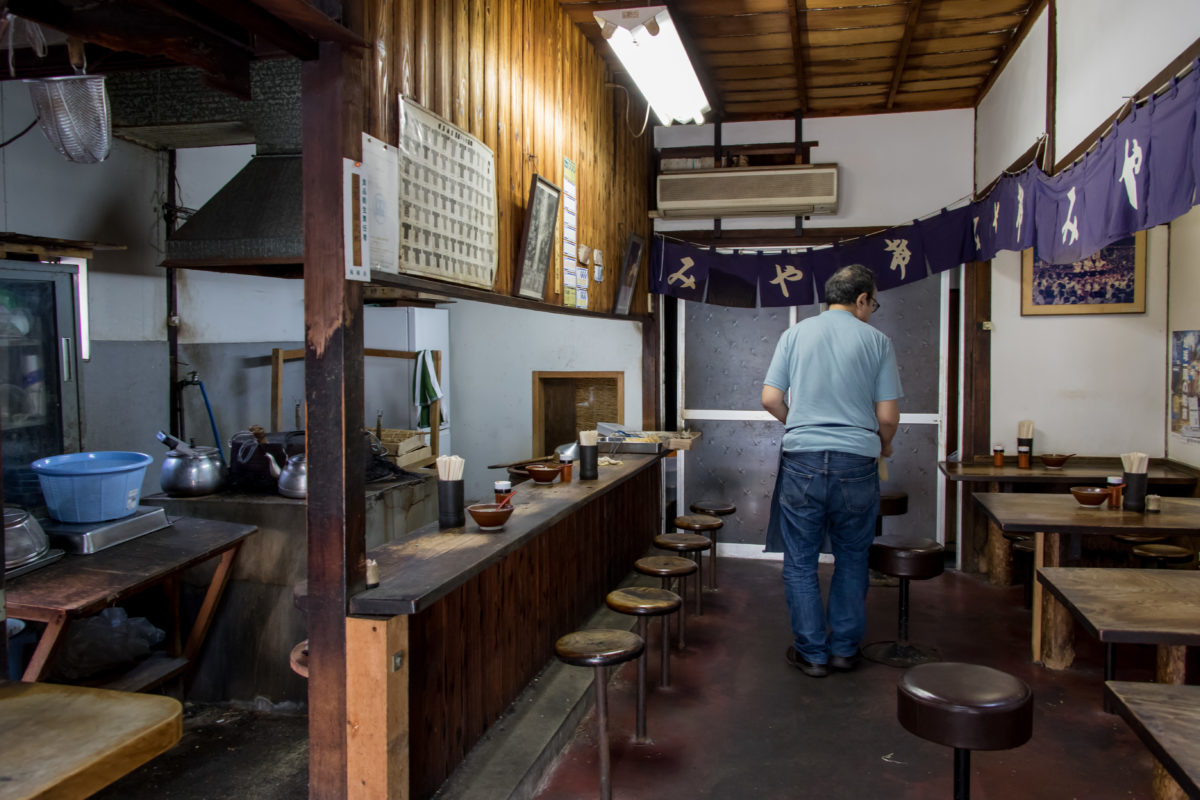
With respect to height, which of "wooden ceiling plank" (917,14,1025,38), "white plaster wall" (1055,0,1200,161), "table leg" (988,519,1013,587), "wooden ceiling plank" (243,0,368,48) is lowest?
"table leg" (988,519,1013,587)

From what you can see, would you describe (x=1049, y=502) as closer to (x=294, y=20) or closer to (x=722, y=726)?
(x=722, y=726)

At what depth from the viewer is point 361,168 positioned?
2715mm

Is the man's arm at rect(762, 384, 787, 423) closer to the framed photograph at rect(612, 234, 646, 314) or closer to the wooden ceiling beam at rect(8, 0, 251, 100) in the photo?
the framed photograph at rect(612, 234, 646, 314)

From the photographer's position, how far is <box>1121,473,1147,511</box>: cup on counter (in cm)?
439

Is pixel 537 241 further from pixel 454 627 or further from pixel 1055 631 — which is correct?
pixel 1055 631

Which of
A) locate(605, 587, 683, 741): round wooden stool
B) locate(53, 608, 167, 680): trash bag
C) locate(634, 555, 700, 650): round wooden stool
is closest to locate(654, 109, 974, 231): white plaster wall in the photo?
→ locate(634, 555, 700, 650): round wooden stool

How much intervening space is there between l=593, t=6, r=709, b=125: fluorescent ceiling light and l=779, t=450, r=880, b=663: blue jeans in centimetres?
257

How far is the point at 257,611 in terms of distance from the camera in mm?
4590

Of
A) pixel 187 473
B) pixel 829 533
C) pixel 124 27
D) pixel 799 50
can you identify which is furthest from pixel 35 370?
pixel 799 50

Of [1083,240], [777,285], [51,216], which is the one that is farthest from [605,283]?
[51,216]

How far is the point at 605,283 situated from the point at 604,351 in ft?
7.11

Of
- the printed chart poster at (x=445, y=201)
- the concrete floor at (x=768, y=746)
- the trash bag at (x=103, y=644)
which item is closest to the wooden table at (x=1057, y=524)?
the concrete floor at (x=768, y=746)

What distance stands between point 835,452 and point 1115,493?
5.02ft

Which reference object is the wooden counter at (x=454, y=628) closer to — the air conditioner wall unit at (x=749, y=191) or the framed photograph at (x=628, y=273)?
the framed photograph at (x=628, y=273)
